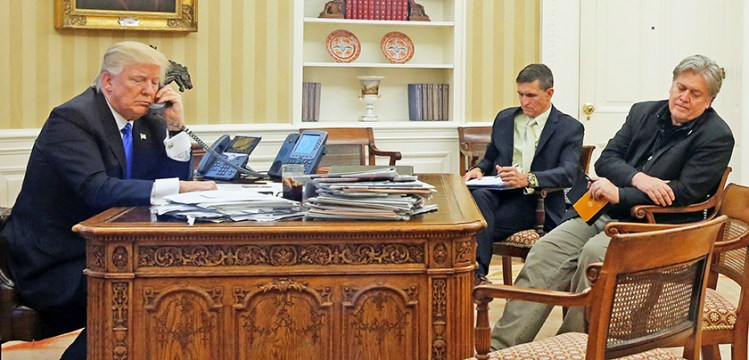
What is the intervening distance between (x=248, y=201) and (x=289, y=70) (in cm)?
361

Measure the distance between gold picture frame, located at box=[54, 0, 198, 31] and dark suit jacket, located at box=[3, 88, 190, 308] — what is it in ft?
9.01

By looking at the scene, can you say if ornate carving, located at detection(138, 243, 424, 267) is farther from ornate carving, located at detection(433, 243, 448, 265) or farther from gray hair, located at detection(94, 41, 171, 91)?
gray hair, located at detection(94, 41, 171, 91)

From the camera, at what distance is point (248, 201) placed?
255 cm

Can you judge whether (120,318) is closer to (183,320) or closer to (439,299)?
(183,320)

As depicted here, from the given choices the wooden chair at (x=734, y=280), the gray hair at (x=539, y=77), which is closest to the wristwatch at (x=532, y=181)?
the gray hair at (x=539, y=77)

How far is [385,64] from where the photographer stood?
627 centimetres

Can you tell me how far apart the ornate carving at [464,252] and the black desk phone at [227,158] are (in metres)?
1.50

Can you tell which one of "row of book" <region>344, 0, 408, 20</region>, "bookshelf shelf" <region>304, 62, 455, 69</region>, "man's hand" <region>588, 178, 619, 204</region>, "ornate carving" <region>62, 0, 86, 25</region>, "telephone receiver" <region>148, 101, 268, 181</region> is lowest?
"man's hand" <region>588, 178, 619, 204</region>

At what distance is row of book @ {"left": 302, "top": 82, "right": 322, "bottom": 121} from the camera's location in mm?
6223

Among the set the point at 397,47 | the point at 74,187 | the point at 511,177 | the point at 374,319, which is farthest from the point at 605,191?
the point at 397,47

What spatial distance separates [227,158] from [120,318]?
1.54m

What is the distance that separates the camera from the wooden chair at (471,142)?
247 inches

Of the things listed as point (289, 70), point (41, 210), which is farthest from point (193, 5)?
point (41, 210)

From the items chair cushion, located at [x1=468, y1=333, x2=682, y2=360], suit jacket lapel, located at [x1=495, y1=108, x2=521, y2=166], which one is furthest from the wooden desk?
suit jacket lapel, located at [x1=495, y1=108, x2=521, y2=166]
